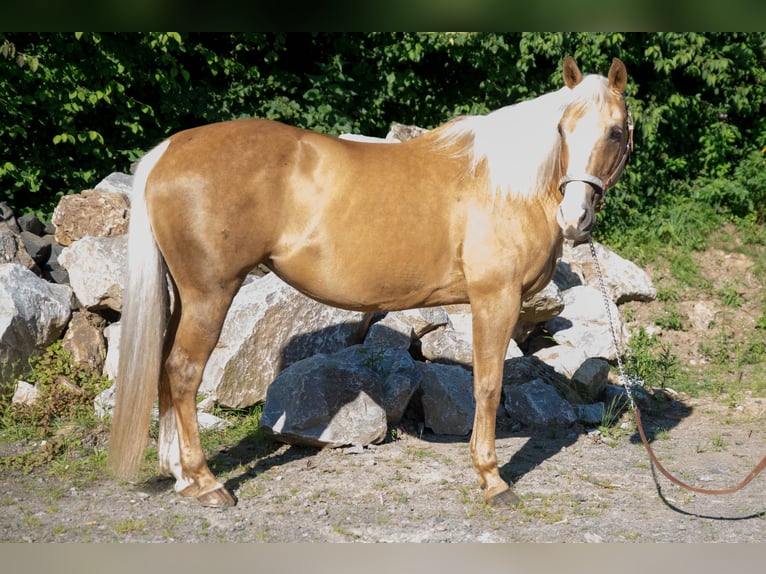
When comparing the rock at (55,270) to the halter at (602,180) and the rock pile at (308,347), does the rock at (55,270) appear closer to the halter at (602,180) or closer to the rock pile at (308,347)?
the rock pile at (308,347)

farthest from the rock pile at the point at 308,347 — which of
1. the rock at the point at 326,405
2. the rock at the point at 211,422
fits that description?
the rock at the point at 211,422

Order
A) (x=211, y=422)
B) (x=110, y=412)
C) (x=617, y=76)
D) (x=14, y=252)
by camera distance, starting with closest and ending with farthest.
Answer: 1. (x=617, y=76)
2. (x=211, y=422)
3. (x=110, y=412)
4. (x=14, y=252)

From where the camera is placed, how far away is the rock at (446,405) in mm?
5672

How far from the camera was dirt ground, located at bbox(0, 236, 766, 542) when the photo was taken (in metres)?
4.00

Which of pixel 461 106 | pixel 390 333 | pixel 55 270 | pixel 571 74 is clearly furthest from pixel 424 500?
pixel 461 106

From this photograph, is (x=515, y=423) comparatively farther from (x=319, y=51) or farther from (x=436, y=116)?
(x=319, y=51)

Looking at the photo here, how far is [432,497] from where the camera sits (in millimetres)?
4523

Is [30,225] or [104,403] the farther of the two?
[30,225]

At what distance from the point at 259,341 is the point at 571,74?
2948 mm

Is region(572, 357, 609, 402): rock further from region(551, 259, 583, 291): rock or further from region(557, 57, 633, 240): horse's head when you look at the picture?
region(557, 57, 633, 240): horse's head

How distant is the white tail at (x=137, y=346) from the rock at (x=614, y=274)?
201 inches

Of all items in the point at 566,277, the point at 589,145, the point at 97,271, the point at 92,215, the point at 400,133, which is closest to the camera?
the point at 589,145

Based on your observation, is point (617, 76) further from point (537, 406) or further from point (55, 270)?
point (55, 270)
